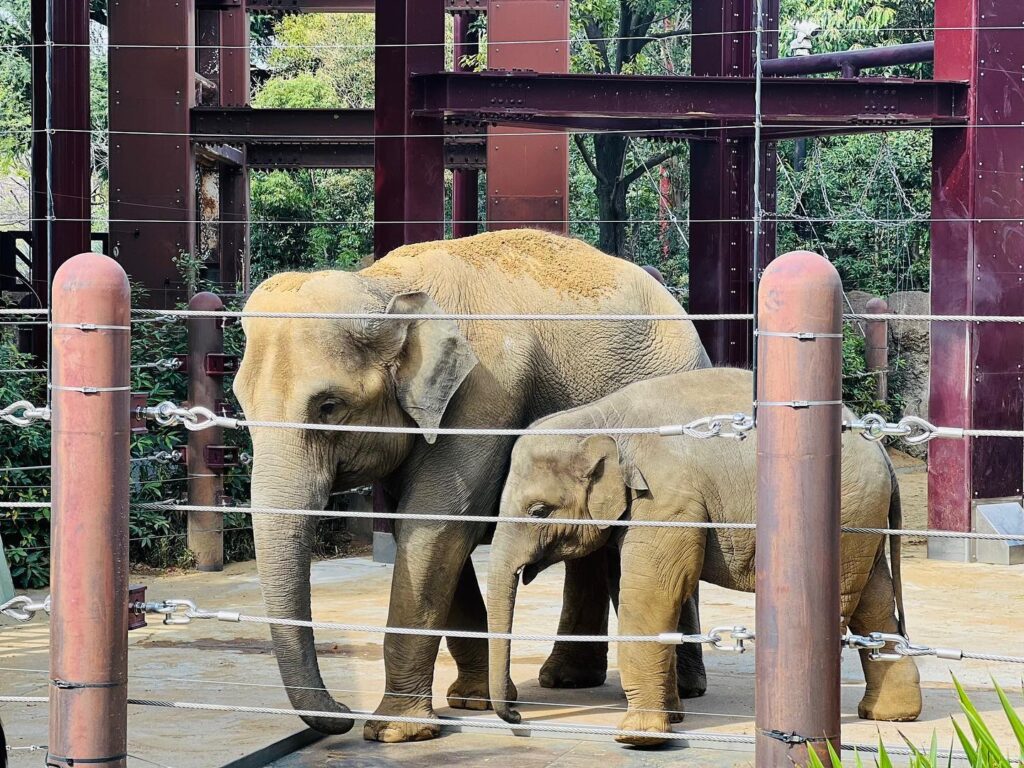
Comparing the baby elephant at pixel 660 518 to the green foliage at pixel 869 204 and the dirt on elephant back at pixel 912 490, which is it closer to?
the dirt on elephant back at pixel 912 490

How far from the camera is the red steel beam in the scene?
34.2 ft

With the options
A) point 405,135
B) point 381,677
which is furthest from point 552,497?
point 405,135

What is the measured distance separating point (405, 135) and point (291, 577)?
5420 millimetres

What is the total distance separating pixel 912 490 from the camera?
589 inches

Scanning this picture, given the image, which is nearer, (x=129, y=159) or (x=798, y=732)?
(x=798, y=732)

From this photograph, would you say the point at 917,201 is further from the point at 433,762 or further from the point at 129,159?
the point at 433,762

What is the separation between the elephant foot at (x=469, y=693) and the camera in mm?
6297

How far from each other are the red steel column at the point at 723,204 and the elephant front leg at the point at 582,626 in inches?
219

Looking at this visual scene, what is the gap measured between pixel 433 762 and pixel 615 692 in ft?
4.91

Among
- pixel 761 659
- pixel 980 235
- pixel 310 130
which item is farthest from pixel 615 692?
pixel 310 130

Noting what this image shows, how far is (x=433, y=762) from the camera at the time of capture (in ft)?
17.6

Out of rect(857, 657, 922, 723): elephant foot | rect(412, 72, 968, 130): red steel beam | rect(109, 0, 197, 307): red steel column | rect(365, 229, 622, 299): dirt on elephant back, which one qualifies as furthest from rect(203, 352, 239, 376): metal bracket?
rect(857, 657, 922, 723): elephant foot

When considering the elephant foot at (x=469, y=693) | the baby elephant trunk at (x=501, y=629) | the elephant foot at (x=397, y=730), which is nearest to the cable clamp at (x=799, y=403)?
the baby elephant trunk at (x=501, y=629)

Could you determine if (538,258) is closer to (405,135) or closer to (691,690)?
(691,690)
